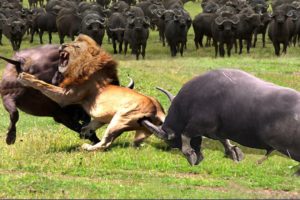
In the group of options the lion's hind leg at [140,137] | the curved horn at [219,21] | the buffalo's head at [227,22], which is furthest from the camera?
the curved horn at [219,21]

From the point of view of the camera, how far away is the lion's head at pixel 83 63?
395 inches

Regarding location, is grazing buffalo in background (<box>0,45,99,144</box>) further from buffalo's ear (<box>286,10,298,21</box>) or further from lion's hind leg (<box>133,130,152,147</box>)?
buffalo's ear (<box>286,10,298,21</box>)

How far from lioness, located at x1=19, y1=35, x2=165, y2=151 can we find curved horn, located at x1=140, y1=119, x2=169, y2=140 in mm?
192

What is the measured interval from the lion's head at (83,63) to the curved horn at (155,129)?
1.06 metres

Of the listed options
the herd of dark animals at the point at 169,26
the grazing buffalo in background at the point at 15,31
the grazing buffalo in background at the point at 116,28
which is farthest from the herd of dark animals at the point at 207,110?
the grazing buffalo in background at the point at 116,28

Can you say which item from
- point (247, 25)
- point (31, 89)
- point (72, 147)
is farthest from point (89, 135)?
point (247, 25)

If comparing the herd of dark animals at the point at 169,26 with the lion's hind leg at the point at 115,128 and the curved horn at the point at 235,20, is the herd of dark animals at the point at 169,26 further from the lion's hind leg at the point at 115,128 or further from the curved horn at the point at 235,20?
the lion's hind leg at the point at 115,128

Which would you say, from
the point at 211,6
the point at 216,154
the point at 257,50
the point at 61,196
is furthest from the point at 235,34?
the point at 61,196

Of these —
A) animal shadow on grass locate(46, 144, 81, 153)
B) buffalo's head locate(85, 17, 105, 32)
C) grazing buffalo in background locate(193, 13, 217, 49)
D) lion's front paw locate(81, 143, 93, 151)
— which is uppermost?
lion's front paw locate(81, 143, 93, 151)

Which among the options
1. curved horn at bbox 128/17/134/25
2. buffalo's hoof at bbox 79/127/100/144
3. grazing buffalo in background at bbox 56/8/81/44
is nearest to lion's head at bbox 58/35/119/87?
buffalo's hoof at bbox 79/127/100/144

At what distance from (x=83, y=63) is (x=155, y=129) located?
5.04ft

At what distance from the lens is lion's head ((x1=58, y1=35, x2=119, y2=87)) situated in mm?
10023

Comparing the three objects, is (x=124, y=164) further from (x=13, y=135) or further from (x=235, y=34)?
(x=235, y=34)

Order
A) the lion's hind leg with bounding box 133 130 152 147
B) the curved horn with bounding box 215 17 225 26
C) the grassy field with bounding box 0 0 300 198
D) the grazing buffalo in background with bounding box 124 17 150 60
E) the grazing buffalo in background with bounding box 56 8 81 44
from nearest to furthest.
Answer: the grassy field with bounding box 0 0 300 198
the lion's hind leg with bounding box 133 130 152 147
the grazing buffalo in background with bounding box 124 17 150 60
the curved horn with bounding box 215 17 225 26
the grazing buffalo in background with bounding box 56 8 81 44
